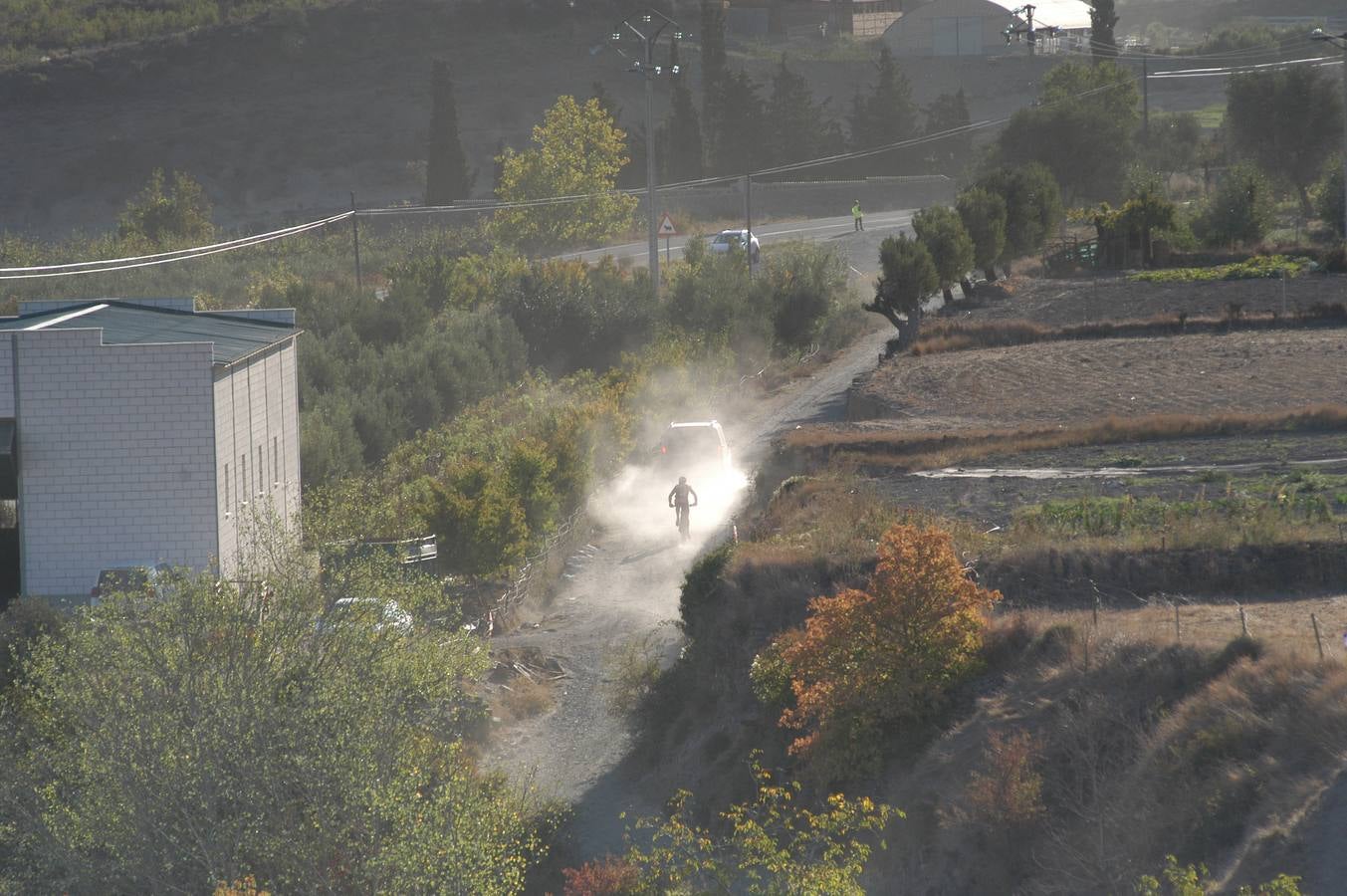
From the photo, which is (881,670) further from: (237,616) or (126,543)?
(126,543)

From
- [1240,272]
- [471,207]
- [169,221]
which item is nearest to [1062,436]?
[1240,272]

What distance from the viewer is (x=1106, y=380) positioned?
3153cm

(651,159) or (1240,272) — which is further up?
(651,159)

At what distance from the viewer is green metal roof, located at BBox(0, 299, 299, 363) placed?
23.5 metres

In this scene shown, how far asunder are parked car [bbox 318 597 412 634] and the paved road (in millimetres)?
41789

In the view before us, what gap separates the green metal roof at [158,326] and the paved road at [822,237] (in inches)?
1236

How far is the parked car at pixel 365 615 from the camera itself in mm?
16344

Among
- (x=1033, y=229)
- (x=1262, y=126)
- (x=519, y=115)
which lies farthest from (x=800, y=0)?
(x=1033, y=229)

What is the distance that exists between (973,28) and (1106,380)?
80.9 m

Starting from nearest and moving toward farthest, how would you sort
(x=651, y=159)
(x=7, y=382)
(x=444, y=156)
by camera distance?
(x=7, y=382), (x=651, y=159), (x=444, y=156)

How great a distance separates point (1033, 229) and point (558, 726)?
106 feet

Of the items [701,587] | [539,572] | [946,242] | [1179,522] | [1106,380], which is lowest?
[539,572]

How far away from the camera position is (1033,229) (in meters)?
48.4

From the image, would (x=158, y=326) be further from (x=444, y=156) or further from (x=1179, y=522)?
(x=444, y=156)
